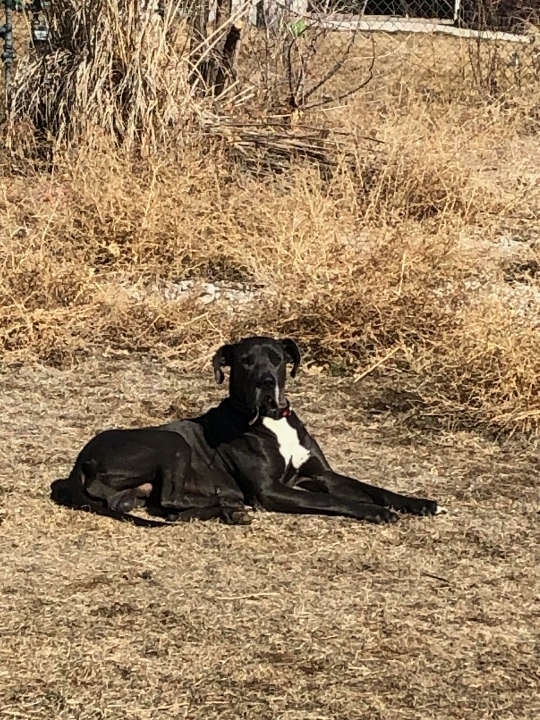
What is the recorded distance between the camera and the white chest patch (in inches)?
197

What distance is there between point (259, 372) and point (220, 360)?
Answer: 0.67 ft

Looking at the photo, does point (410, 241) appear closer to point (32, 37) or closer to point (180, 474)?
point (180, 474)

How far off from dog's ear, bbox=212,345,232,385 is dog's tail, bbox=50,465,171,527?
66 centimetres

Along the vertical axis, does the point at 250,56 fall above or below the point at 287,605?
above

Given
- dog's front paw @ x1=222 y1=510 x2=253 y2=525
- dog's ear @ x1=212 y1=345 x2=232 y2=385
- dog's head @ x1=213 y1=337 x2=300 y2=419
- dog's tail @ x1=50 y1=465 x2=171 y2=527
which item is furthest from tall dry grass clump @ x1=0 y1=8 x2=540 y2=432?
dog's tail @ x1=50 y1=465 x2=171 y2=527

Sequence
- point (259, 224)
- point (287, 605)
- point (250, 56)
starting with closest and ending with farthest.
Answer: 1. point (287, 605)
2. point (259, 224)
3. point (250, 56)

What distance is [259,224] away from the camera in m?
8.05

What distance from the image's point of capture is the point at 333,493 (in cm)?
496

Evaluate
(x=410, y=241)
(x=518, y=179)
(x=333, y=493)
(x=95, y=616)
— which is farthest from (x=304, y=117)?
(x=95, y=616)

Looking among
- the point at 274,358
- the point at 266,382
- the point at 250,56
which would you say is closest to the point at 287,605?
the point at 266,382

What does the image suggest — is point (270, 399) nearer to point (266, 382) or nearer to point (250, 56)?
point (266, 382)

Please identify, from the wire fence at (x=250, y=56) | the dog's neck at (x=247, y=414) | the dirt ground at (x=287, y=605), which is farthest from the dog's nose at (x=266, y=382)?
the wire fence at (x=250, y=56)

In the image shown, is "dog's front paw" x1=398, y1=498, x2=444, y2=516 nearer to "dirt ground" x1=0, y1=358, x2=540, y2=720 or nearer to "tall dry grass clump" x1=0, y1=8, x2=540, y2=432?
"dirt ground" x1=0, y1=358, x2=540, y2=720

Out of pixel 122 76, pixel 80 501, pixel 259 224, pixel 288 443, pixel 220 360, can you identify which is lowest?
pixel 80 501
